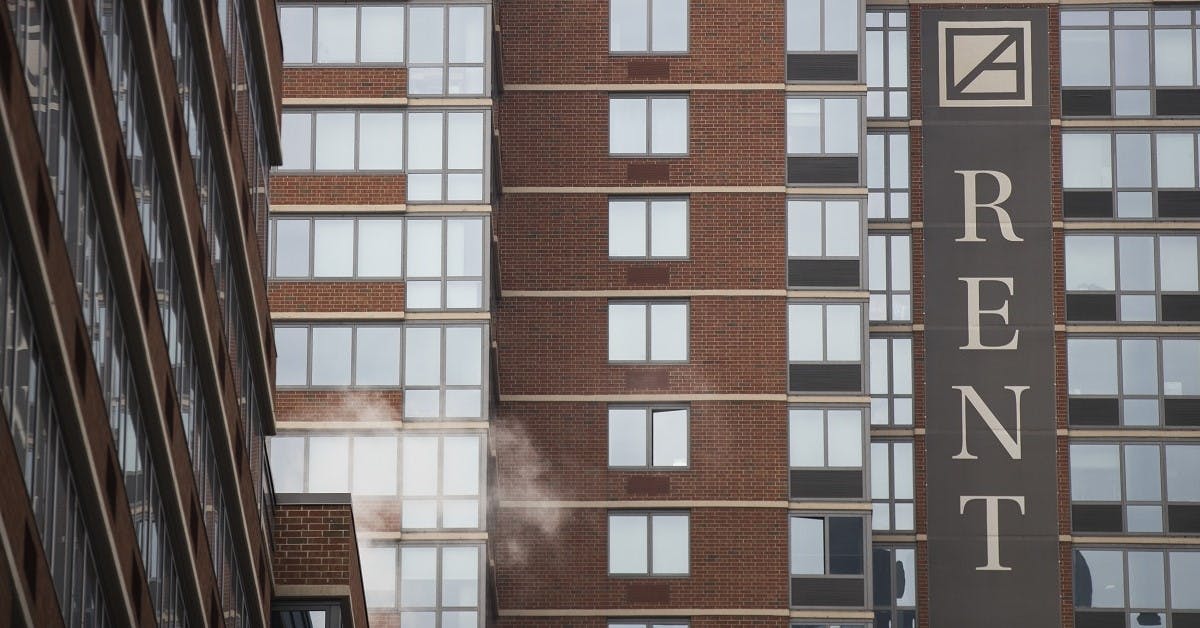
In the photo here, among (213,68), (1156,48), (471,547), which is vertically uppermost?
(1156,48)

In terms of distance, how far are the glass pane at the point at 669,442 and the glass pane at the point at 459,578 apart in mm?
6537

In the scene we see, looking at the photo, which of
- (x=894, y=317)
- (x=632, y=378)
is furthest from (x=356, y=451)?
(x=894, y=317)

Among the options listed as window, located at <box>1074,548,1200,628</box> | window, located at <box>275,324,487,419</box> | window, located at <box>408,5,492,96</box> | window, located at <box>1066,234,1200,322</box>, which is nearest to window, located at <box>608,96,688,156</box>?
window, located at <box>408,5,492,96</box>

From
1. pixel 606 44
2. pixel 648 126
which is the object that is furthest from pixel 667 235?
pixel 606 44

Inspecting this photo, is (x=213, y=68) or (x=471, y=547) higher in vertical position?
(x=213, y=68)

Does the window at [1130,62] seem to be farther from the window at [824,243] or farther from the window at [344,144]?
the window at [344,144]

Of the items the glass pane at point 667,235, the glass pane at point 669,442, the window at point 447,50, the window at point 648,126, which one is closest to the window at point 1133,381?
the glass pane at point 669,442

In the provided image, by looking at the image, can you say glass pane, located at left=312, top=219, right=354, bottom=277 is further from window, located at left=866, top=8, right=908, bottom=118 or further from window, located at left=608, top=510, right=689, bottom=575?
window, located at left=866, top=8, right=908, bottom=118

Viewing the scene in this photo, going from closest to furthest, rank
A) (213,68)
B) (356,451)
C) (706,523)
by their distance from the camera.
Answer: (213,68) → (356,451) → (706,523)

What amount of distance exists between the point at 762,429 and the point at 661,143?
7.21 meters

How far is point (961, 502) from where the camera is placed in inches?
2208

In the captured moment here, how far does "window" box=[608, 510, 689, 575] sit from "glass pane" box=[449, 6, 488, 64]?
1099 centimetres

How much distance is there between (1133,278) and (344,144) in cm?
2029

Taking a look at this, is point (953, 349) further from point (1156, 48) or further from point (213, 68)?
point (213, 68)
